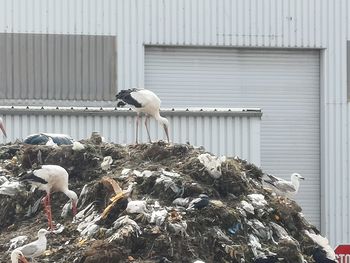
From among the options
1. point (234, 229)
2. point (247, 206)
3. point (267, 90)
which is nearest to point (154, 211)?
point (234, 229)

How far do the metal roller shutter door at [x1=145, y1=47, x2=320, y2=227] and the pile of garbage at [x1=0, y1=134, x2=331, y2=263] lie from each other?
8.68 metres

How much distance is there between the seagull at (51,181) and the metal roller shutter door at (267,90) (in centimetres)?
1035

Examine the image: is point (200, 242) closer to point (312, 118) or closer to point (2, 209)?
point (2, 209)

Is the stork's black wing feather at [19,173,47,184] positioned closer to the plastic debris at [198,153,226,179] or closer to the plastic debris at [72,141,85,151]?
the plastic debris at [72,141,85,151]

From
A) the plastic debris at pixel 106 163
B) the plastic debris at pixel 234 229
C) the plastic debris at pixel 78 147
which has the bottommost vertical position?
the plastic debris at pixel 234 229

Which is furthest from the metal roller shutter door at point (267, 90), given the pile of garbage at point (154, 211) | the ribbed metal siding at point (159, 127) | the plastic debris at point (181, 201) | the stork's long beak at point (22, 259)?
the stork's long beak at point (22, 259)

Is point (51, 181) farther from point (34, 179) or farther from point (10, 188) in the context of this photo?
point (10, 188)

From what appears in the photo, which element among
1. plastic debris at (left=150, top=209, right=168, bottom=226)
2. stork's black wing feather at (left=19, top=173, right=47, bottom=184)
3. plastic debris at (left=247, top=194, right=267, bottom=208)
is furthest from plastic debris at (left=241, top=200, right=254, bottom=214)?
stork's black wing feather at (left=19, top=173, right=47, bottom=184)

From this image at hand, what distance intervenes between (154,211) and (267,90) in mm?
12169

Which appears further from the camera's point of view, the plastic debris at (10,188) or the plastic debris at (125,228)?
the plastic debris at (10,188)

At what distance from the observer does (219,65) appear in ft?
78.8

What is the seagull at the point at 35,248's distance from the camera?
11969 mm

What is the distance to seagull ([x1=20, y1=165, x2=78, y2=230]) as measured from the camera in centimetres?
1335

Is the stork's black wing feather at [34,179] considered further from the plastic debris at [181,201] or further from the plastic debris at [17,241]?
the plastic debris at [181,201]
